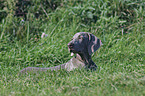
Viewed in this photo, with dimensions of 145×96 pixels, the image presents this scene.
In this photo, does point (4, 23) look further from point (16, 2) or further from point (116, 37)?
point (116, 37)

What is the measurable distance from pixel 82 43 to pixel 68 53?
6.29ft

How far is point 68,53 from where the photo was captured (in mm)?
6469

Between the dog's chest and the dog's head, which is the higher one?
the dog's head

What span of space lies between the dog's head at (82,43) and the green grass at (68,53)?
43cm

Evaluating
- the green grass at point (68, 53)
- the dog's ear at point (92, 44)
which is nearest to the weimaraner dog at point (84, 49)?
the dog's ear at point (92, 44)

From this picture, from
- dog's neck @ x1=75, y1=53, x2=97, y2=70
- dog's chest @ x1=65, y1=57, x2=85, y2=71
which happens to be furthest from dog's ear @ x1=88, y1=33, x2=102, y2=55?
A: dog's chest @ x1=65, y1=57, x2=85, y2=71

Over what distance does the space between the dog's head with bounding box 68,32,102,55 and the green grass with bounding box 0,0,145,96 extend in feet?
1.42

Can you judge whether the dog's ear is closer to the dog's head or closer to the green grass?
the dog's head

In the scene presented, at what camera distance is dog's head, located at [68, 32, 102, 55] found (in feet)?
14.6

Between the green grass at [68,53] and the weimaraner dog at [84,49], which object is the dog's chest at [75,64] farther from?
the green grass at [68,53]

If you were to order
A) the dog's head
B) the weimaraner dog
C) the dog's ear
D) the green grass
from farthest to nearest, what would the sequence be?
the dog's ear, the weimaraner dog, the dog's head, the green grass

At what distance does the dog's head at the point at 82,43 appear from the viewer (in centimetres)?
445

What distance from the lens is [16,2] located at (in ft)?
26.5

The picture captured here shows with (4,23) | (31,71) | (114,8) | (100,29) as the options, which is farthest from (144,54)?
(4,23)
